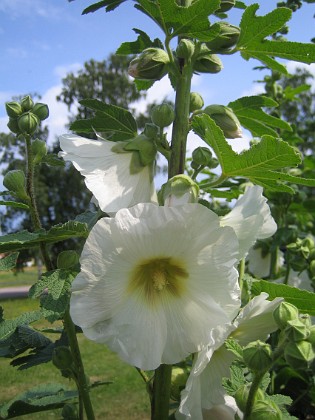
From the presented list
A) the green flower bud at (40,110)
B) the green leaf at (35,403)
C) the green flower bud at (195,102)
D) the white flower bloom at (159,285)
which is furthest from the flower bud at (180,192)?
the green leaf at (35,403)

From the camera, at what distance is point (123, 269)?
30.5 inches

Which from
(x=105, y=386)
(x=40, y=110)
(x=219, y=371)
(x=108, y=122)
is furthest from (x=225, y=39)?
(x=105, y=386)

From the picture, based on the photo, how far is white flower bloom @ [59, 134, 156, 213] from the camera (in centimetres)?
87

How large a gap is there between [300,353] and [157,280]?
0.83 feet

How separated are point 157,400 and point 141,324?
0.18 meters

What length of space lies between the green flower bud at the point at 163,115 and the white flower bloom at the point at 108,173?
3.1 inches

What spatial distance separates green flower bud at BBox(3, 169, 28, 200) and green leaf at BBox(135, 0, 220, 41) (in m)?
0.38

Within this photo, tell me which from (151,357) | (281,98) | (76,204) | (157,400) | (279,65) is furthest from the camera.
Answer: (76,204)

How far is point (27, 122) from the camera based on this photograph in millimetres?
994

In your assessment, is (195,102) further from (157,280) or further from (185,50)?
(157,280)

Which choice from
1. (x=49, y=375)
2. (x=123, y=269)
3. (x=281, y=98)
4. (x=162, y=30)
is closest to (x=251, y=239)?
(x=123, y=269)

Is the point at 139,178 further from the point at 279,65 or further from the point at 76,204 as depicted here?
the point at 76,204

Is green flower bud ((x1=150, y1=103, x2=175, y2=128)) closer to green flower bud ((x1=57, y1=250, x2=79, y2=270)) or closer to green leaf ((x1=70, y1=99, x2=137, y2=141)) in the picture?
green leaf ((x1=70, y1=99, x2=137, y2=141))

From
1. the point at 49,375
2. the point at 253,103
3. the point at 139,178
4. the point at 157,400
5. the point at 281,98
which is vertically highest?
the point at 281,98
